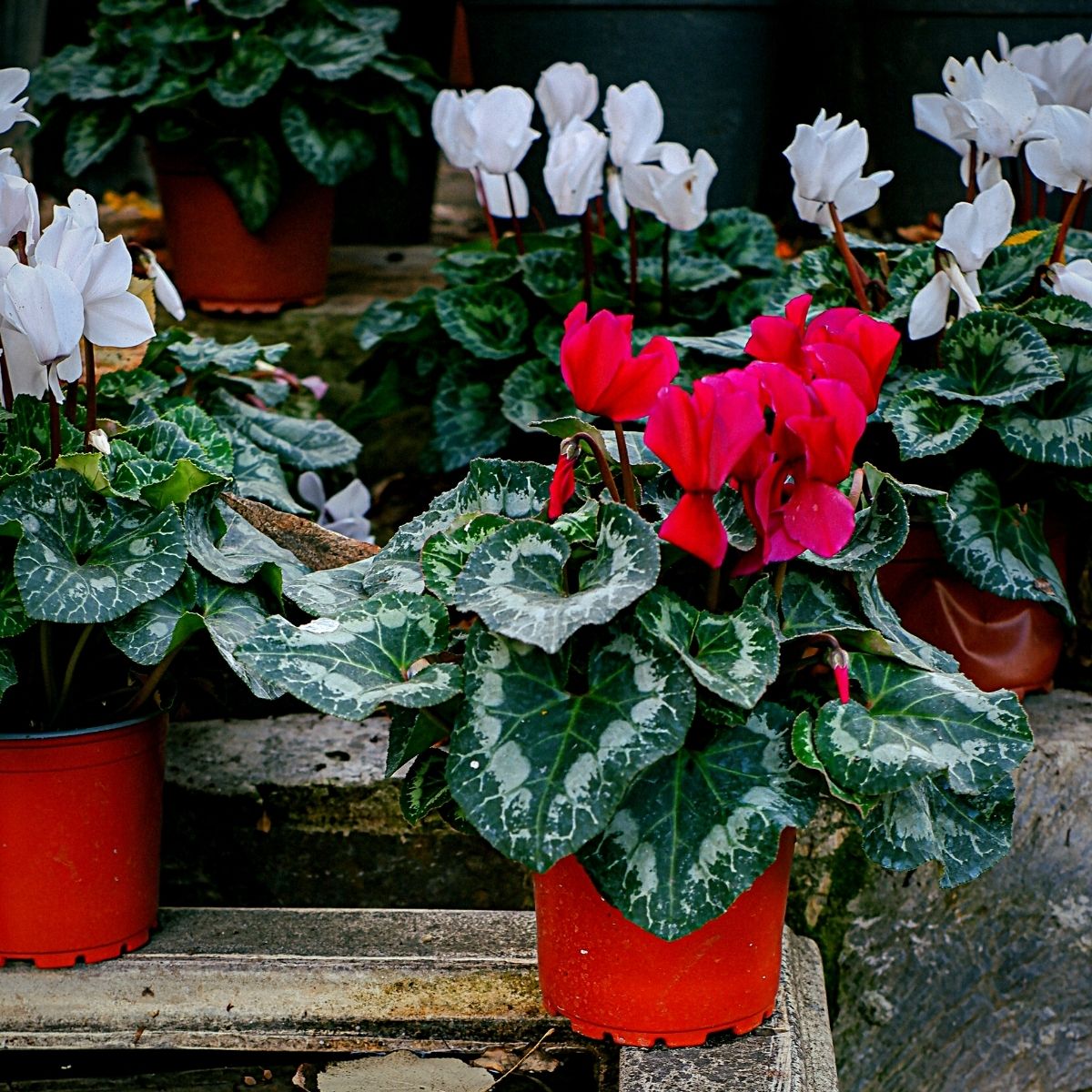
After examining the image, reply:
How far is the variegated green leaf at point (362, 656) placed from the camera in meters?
1.05

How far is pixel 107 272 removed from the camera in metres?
1.26

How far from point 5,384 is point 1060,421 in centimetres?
110

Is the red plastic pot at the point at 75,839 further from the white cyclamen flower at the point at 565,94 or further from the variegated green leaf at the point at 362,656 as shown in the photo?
the white cyclamen flower at the point at 565,94

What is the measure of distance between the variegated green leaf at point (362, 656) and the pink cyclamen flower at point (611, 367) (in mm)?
219

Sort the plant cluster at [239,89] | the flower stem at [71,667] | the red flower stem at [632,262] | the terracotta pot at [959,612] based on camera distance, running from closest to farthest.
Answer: the flower stem at [71,667]
the terracotta pot at [959,612]
the red flower stem at [632,262]
the plant cluster at [239,89]

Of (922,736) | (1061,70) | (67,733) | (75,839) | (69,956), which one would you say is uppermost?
(1061,70)

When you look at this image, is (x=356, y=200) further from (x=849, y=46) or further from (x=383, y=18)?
(x=849, y=46)

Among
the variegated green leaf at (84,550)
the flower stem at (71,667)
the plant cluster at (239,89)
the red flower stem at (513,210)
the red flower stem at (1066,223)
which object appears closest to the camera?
the variegated green leaf at (84,550)

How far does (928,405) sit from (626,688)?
2.42 ft

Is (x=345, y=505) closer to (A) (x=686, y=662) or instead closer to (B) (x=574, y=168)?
(B) (x=574, y=168)

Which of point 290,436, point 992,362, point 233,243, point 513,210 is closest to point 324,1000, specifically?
point 290,436

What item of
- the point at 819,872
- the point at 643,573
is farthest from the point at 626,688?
the point at 819,872

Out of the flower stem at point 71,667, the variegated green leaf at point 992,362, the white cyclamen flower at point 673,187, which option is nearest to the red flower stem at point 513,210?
the white cyclamen flower at point 673,187

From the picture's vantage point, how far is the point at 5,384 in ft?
4.53
